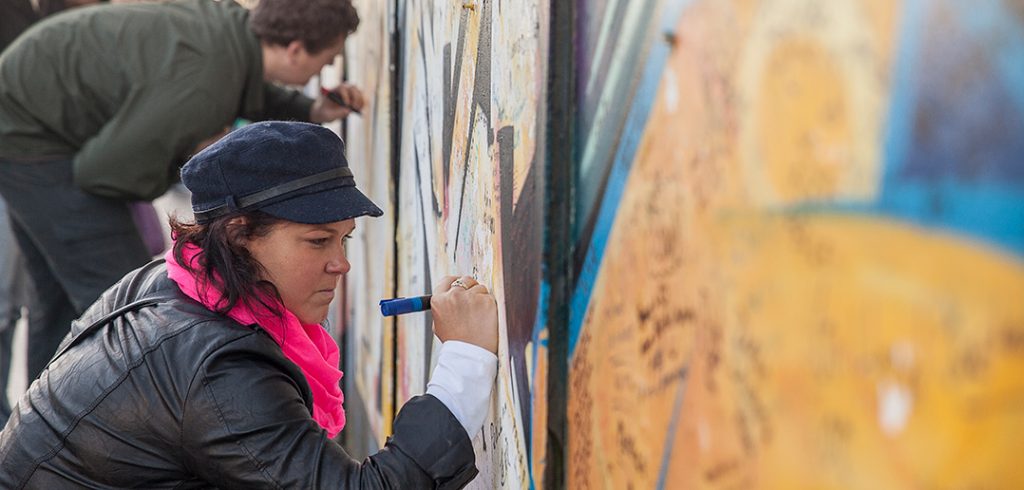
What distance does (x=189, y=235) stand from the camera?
223 centimetres

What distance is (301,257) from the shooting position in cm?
213

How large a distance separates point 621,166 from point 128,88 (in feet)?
9.83

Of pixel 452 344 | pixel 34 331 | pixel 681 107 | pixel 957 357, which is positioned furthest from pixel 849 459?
pixel 34 331

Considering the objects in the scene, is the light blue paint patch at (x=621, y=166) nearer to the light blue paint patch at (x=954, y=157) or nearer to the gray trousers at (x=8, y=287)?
the light blue paint patch at (x=954, y=157)

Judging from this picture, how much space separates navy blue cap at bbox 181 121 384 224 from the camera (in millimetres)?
2072

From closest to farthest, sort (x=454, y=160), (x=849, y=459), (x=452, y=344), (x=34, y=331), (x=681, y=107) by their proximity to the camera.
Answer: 1. (x=849, y=459)
2. (x=681, y=107)
3. (x=452, y=344)
4. (x=454, y=160)
5. (x=34, y=331)

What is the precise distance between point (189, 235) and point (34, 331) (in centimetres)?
286

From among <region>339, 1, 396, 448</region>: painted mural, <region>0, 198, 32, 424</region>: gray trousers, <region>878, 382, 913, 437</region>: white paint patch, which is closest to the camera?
<region>878, 382, 913, 437</region>: white paint patch

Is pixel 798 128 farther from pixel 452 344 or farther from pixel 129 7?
pixel 129 7

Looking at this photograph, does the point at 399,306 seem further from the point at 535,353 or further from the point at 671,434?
the point at 671,434

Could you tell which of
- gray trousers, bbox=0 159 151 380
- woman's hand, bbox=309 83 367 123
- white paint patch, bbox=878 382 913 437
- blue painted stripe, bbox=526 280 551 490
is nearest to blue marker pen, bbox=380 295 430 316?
blue painted stripe, bbox=526 280 551 490

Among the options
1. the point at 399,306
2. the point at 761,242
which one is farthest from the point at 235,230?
the point at 761,242

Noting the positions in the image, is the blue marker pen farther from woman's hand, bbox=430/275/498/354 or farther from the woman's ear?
the woman's ear

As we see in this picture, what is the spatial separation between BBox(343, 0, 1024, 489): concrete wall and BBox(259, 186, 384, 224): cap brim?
252 mm
